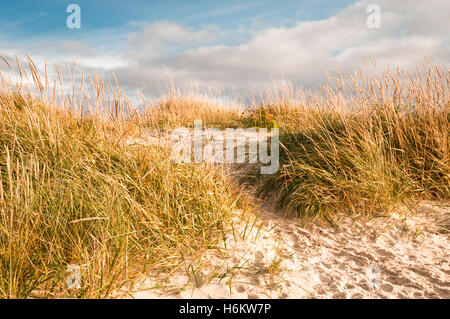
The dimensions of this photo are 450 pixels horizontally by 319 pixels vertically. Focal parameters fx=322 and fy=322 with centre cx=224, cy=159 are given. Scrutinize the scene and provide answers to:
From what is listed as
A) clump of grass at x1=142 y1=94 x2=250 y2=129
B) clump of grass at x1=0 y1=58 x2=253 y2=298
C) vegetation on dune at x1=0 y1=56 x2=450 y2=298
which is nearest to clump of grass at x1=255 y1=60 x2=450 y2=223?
vegetation on dune at x1=0 y1=56 x2=450 y2=298

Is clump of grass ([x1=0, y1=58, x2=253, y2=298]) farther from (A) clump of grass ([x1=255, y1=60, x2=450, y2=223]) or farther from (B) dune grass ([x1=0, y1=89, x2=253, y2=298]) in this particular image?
(A) clump of grass ([x1=255, y1=60, x2=450, y2=223])

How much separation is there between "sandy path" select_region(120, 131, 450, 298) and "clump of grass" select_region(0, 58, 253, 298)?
19cm

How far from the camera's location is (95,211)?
233 cm

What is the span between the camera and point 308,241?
307 centimetres

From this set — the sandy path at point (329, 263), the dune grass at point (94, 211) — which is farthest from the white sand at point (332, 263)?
the dune grass at point (94, 211)

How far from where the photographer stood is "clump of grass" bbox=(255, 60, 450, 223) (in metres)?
3.48

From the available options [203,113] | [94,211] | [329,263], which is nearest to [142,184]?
[94,211]

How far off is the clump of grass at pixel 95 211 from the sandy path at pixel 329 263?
0.62 feet

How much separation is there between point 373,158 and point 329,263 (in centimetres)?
147

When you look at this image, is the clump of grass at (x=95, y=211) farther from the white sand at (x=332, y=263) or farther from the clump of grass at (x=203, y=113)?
the clump of grass at (x=203, y=113)

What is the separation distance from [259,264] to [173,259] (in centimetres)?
68

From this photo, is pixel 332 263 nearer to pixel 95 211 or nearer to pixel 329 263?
pixel 329 263

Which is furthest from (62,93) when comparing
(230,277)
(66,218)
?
(230,277)
